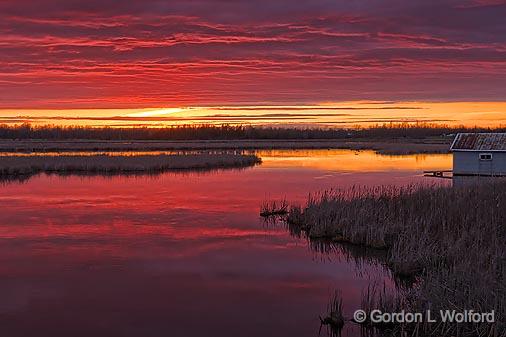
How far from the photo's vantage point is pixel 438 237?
51.9 ft

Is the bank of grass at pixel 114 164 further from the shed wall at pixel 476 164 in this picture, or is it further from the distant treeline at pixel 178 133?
the distant treeline at pixel 178 133

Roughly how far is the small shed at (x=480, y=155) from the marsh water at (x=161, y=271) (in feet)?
50.4

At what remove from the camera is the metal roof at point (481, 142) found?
36781mm

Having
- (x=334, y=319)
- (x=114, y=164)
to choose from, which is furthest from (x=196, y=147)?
(x=334, y=319)

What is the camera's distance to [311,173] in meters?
42.7

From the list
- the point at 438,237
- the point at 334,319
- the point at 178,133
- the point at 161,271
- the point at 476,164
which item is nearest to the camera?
the point at 334,319

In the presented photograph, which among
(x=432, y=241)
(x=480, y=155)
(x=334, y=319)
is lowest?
(x=334, y=319)

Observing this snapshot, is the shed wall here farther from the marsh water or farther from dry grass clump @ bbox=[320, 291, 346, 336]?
dry grass clump @ bbox=[320, 291, 346, 336]

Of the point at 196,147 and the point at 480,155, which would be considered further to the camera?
the point at 196,147

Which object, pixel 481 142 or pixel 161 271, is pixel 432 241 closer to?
pixel 161 271

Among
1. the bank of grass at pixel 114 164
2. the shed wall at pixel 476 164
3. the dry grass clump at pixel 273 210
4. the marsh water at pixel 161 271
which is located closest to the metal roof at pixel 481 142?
the shed wall at pixel 476 164

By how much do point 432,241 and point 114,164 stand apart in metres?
34.2

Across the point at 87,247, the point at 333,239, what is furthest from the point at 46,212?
the point at 333,239

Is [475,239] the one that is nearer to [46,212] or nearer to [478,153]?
[46,212]
